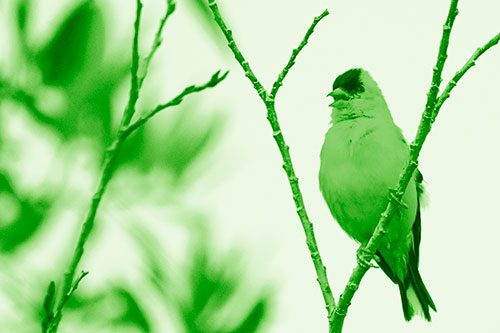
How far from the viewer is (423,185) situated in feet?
13.9

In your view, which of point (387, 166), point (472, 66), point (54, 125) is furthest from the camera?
point (387, 166)

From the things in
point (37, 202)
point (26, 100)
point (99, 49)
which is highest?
point (99, 49)

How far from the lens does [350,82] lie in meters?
4.72

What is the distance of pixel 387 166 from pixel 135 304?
2791 millimetres

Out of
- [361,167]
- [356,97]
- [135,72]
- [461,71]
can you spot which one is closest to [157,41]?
[135,72]

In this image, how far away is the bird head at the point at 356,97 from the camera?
433cm

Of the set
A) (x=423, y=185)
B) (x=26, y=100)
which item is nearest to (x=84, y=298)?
(x=26, y=100)

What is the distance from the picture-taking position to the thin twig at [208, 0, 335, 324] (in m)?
2.50

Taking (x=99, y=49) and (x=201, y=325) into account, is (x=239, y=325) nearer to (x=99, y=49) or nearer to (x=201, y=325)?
(x=201, y=325)

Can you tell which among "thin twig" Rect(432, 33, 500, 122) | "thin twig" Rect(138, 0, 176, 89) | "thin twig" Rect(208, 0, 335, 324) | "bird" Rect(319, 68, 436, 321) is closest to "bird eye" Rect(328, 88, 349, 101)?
"bird" Rect(319, 68, 436, 321)

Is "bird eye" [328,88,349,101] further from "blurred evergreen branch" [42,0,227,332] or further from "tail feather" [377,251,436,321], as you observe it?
"blurred evergreen branch" [42,0,227,332]

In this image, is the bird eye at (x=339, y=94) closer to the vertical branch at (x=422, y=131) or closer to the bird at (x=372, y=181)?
the bird at (x=372, y=181)

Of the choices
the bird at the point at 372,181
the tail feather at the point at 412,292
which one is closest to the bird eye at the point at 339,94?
the bird at the point at 372,181

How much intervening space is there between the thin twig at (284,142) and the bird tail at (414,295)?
2.01 metres
